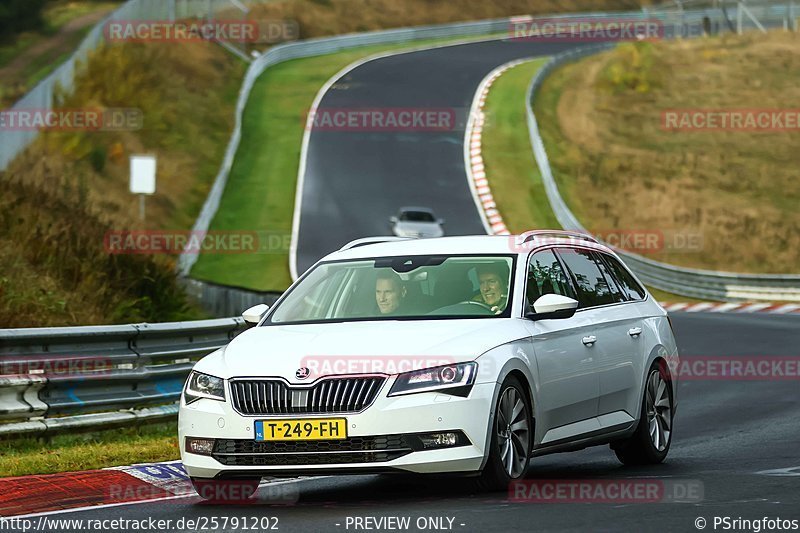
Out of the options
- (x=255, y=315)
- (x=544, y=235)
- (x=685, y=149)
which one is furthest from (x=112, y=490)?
(x=685, y=149)

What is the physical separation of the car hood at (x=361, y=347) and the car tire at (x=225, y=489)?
701 millimetres

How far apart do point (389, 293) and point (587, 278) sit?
1.70 metres

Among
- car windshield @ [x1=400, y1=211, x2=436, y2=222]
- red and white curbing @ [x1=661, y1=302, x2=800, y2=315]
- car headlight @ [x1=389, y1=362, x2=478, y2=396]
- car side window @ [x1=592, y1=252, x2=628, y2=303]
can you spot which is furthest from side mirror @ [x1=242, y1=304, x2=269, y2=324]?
car windshield @ [x1=400, y1=211, x2=436, y2=222]

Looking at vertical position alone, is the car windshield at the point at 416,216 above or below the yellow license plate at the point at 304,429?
above

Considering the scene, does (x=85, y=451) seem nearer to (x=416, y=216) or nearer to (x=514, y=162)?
(x=416, y=216)

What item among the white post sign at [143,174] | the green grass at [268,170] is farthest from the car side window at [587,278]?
the white post sign at [143,174]

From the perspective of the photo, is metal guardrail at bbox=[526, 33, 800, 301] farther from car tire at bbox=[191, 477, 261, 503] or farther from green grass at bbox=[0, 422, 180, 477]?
car tire at bbox=[191, 477, 261, 503]

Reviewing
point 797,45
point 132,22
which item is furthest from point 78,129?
point 797,45

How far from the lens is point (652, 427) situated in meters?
11.2

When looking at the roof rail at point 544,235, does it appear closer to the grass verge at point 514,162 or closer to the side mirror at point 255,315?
the side mirror at point 255,315

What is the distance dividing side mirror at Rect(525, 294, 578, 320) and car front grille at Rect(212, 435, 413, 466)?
144 centimetres

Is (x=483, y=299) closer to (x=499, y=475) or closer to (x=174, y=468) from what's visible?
(x=499, y=475)

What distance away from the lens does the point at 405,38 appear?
75125mm

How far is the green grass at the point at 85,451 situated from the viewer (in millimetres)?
10914
